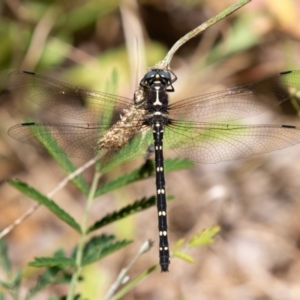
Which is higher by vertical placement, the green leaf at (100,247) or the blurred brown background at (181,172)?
the blurred brown background at (181,172)

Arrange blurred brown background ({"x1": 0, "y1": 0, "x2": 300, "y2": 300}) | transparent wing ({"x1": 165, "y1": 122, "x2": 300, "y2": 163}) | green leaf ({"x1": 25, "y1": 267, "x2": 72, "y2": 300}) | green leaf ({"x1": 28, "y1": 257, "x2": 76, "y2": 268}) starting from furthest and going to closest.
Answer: blurred brown background ({"x1": 0, "y1": 0, "x2": 300, "y2": 300}) → transparent wing ({"x1": 165, "y1": 122, "x2": 300, "y2": 163}) → green leaf ({"x1": 25, "y1": 267, "x2": 72, "y2": 300}) → green leaf ({"x1": 28, "y1": 257, "x2": 76, "y2": 268})

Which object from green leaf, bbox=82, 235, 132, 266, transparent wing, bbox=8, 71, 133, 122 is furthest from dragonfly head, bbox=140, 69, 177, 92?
green leaf, bbox=82, 235, 132, 266

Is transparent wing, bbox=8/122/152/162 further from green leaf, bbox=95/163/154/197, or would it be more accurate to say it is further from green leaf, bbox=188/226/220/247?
green leaf, bbox=188/226/220/247

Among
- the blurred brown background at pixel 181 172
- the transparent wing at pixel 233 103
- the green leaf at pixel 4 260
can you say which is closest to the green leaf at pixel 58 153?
the green leaf at pixel 4 260

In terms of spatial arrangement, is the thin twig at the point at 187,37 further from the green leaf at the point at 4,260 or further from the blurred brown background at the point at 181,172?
the blurred brown background at the point at 181,172

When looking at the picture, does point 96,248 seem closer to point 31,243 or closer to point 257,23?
point 31,243

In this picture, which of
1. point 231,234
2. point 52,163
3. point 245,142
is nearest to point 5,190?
point 52,163

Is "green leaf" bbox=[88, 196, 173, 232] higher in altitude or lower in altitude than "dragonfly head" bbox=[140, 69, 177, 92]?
lower
